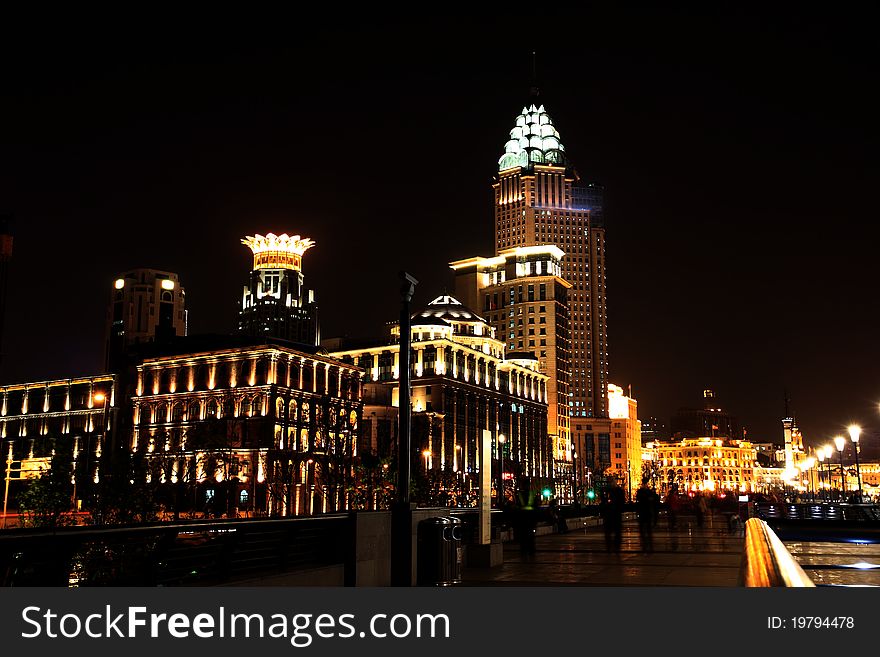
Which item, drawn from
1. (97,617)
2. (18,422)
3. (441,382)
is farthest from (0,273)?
(97,617)

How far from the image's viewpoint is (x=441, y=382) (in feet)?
477

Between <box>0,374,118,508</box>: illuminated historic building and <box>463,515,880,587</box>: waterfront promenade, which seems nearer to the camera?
<box>463,515,880,587</box>: waterfront promenade

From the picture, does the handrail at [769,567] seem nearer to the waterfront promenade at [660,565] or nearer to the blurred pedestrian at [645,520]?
the waterfront promenade at [660,565]

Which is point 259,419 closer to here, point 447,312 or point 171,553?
point 447,312

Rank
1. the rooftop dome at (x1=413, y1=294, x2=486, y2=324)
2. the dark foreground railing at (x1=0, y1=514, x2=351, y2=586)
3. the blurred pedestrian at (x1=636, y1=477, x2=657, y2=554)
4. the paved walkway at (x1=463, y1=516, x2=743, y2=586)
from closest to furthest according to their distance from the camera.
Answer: the dark foreground railing at (x1=0, y1=514, x2=351, y2=586), the paved walkway at (x1=463, y1=516, x2=743, y2=586), the blurred pedestrian at (x1=636, y1=477, x2=657, y2=554), the rooftop dome at (x1=413, y1=294, x2=486, y2=324)

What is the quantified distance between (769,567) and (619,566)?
17.3 meters

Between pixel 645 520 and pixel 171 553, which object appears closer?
pixel 171 553

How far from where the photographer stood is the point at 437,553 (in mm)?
18062

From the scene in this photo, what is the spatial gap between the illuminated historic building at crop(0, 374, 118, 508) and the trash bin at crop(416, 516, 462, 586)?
109 meters

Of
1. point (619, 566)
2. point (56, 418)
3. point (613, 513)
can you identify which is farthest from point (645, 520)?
point (56, 418)

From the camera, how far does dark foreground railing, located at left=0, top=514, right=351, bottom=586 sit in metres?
10.3

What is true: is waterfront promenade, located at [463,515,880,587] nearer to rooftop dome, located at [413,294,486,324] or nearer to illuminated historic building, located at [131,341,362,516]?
illuminated historic building, located at [131,341,362,516]

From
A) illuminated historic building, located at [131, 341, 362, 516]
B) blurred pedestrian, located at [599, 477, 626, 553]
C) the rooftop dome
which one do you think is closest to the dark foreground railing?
blurred pedestrian, located at [599, 477, 626, 553]

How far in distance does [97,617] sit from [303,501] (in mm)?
104406
